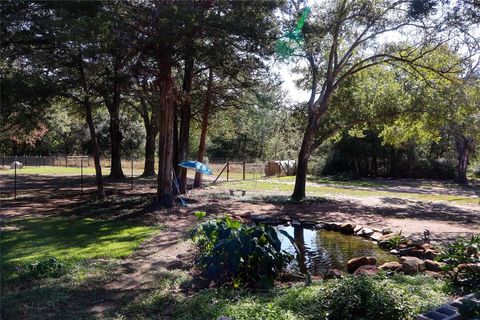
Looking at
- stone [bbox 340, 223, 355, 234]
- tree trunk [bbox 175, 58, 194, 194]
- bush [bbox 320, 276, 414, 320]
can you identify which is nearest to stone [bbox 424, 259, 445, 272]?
bush [bbox 320, 276, 414, 320]

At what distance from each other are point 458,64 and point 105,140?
1608 inches

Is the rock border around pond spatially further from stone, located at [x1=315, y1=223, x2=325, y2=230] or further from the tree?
the tree

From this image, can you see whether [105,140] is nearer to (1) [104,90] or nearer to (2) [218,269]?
(1) [104,90]

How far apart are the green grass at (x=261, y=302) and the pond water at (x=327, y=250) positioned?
2531 millimetres

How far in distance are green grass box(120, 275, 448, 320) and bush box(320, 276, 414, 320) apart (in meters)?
0.11

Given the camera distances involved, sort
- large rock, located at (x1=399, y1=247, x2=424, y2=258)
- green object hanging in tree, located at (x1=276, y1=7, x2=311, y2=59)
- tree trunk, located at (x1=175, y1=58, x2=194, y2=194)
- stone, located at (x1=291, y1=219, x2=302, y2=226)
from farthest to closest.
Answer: tree trunk, located at (x1=175, y1=58, x2=194, y2=194) → green object hanging in tree, located at (x1=276, y1=7, x2=311, y2=59) → stone, located at (x1=291, y1=219, x2=302, y2=226) → large rock, located at (x1=399, y1=247, x2=424, y2=258)

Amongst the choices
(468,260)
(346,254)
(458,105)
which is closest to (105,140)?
(458,105)

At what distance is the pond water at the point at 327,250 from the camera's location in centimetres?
909

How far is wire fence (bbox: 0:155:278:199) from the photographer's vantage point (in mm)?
21416

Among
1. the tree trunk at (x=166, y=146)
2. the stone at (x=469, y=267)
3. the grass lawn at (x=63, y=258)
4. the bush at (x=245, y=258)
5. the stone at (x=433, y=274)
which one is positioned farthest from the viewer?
the tree trunk at (x=166, y=146)

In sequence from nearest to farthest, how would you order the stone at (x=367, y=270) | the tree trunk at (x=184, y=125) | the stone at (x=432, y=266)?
1. the stone at (x=367, y=270)
2. the stone at (x=432, y=266)
3. the tree trunk at (x=184, y=125)

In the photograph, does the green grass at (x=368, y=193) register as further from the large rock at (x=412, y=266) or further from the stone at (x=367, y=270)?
the stone at (x=367, y=270)

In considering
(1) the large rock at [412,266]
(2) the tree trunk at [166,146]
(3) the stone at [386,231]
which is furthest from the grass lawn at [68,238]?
(3) the stone at [386,231]

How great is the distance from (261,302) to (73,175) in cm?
2946
